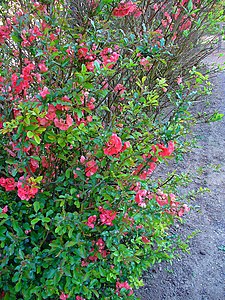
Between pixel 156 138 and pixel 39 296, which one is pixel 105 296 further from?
pixel 156 138

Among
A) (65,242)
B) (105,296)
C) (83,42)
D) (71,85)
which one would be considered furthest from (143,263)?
(83,42)

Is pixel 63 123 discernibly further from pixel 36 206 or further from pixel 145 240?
pixel 145 240

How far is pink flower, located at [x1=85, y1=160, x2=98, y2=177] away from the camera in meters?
1.66

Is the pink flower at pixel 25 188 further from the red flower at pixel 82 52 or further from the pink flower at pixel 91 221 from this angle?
the red flower at pixel 82 52

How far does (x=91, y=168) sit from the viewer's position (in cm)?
167

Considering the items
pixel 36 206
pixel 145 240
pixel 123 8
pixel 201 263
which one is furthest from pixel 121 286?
pixel 123 8

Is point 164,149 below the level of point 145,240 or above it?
above

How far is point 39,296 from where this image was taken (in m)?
1.65

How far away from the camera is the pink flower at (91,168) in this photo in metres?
1.66

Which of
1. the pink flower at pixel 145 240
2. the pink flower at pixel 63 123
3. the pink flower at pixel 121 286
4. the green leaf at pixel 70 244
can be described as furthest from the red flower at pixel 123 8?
the pink flower at pixel 121 286

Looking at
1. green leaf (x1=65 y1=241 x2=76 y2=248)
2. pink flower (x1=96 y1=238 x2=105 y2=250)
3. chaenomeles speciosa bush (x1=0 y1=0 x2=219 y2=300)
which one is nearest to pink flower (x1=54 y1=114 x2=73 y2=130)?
chaenomeles speciosa bush (x1=0 y1=0 x2=219 y2=300)

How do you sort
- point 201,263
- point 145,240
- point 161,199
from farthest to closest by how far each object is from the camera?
point 201,263 → point 145,240 → point 161,199

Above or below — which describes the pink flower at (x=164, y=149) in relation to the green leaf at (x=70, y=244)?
above

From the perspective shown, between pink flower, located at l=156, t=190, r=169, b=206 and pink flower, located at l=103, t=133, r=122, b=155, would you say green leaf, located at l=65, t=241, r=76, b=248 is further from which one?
pink flower, located at l=156, t=190, r=169, b=206
